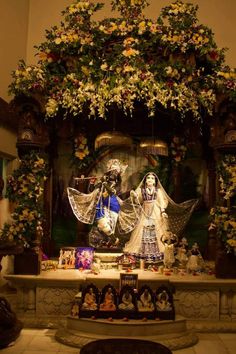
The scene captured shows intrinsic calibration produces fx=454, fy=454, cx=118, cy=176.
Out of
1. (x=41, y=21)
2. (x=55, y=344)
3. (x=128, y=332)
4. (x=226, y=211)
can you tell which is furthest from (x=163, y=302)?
(x=41, y=21)

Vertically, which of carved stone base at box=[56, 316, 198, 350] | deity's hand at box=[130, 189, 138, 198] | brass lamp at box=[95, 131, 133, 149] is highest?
brass lamp at box=[95, 131, 133, 149]

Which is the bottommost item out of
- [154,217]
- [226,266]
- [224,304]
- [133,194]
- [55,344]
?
[55,344]

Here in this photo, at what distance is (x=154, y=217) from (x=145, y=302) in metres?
1.80

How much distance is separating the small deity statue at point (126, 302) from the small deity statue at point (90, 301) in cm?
32

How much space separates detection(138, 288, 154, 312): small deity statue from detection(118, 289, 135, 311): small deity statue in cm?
12

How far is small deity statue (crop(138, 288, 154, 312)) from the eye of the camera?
5.53 m

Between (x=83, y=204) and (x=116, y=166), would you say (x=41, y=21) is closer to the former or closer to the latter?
(x=116, y=166)

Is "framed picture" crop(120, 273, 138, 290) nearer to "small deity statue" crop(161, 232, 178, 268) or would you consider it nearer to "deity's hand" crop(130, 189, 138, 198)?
"small deity statue" crop(161, 232, 178, 268)

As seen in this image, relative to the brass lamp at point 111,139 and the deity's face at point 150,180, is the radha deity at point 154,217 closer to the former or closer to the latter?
the deity's face at point 150,180

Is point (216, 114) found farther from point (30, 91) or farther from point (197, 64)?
point (30, 91)

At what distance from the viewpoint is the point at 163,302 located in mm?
5574

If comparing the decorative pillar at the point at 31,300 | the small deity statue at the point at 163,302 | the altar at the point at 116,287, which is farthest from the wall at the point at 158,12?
the small deity statue at the point at 163,302

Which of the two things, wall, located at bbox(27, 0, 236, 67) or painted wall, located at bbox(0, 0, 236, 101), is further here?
wall, located at bbox(27, 0, 236, 67)

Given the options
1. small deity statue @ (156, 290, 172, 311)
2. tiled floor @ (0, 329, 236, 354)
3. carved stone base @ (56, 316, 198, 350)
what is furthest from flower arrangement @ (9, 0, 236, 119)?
tiled floor @ (0, 329, 236, 354)
